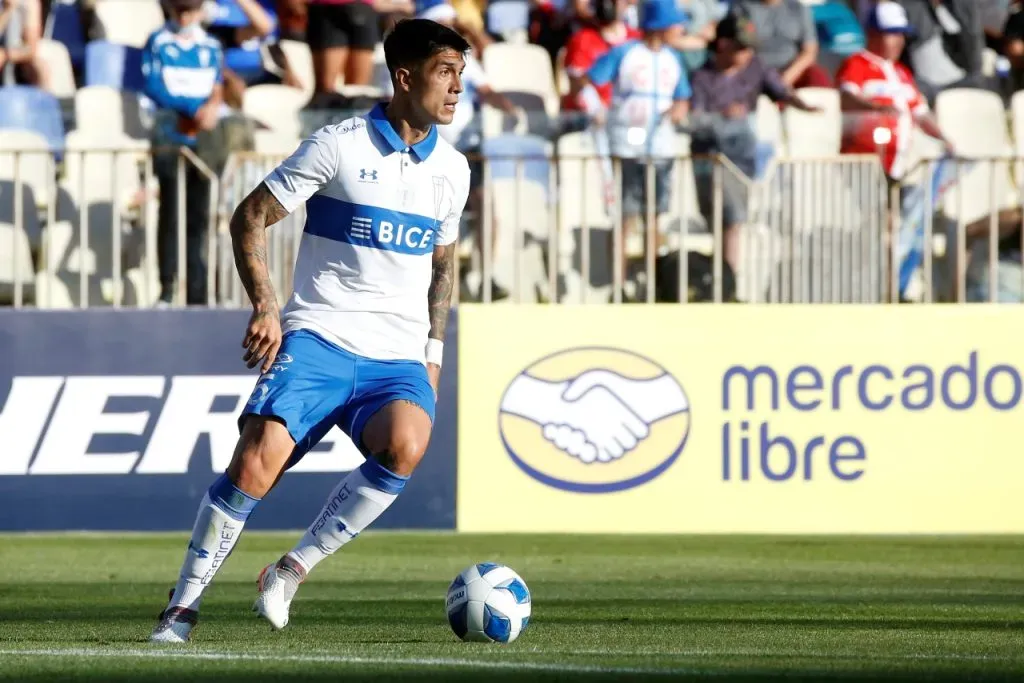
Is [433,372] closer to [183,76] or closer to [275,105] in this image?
[183,76]

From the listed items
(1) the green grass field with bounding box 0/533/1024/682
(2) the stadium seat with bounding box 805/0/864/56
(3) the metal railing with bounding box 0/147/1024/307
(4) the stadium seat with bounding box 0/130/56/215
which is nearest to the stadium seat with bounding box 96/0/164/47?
(3) the metal railing with bounding box 0/147/1024/307

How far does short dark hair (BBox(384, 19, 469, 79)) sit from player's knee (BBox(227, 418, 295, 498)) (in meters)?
1.37

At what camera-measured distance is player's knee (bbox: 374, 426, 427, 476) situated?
671cm

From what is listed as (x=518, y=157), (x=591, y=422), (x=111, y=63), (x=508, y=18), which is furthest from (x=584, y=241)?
(x=111, y=63)

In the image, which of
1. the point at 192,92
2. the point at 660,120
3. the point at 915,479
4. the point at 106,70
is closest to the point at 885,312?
the point at 915,479

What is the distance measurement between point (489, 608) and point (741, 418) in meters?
6.26

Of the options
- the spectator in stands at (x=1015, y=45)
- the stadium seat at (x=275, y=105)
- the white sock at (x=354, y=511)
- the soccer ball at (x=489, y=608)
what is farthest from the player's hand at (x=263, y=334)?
the spectator in stands at (x=1015, y=45)

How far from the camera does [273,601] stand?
6746mm

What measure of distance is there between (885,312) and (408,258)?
6.49 metres

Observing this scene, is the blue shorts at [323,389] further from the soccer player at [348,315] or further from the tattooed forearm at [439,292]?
the tattooed forearm at [439,292]

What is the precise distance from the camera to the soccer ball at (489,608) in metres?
6.68

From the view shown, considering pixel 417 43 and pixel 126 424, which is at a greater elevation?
pixel 417 43

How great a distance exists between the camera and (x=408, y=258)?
7.00 m

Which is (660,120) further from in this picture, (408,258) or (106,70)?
(408,258)
